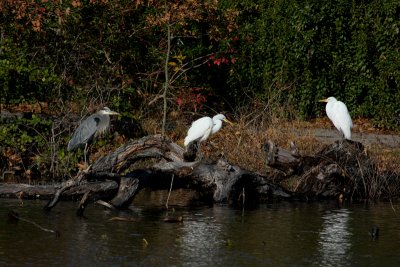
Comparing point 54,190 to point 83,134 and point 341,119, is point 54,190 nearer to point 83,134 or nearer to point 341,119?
point 83,134

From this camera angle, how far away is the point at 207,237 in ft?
40.0

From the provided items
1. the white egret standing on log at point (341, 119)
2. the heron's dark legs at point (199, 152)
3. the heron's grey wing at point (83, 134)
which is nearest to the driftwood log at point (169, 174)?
the heron's grey wing at point (83, 134)

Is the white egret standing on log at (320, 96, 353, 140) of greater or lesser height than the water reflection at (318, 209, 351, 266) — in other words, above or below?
above

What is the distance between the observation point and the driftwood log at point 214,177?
14078mm

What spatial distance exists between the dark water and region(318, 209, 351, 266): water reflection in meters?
0.01

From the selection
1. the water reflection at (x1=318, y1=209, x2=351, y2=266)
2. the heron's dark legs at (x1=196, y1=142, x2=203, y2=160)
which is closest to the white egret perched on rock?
the heron's dark legs at (x1=196, y1=142, x2=203, y2=160)

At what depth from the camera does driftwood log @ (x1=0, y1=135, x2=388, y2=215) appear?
14.1 metres

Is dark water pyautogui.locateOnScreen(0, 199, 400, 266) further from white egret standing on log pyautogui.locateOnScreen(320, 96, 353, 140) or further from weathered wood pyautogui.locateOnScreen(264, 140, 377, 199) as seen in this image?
white egret standing on log pyautogui.locateOnScreen(320, 96, 353, 140)

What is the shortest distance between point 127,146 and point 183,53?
6.26 meters

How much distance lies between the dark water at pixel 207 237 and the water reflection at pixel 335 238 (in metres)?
0.01

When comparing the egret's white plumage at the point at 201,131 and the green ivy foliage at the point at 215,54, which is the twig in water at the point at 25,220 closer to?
the egret's white plumage at the point at 201,131

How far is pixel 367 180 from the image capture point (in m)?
15.6

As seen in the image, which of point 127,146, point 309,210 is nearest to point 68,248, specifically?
point 127,146

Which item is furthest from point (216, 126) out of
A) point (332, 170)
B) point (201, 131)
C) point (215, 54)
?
point (215, 54)
